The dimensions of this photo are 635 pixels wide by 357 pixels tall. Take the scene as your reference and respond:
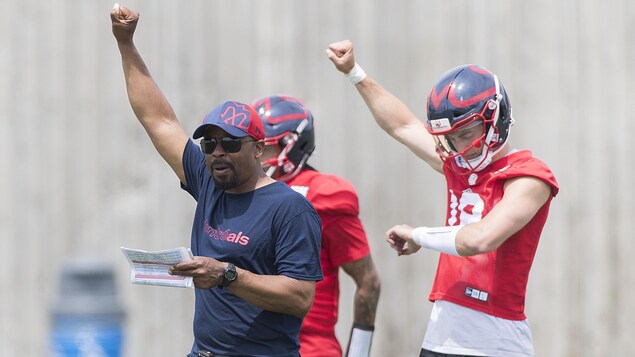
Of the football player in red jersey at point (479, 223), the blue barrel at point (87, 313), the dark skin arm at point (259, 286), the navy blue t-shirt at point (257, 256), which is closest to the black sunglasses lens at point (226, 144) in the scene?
the navy blue t-shirt at point (257, 256)

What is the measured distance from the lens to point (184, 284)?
3.68m

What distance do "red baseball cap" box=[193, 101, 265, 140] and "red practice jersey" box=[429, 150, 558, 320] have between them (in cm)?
79

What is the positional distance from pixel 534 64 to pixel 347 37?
3.82 ft

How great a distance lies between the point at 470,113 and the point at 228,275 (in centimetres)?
111

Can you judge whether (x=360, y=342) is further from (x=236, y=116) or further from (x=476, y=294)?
(x=236, y=116)

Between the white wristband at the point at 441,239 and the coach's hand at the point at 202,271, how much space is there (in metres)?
0.82

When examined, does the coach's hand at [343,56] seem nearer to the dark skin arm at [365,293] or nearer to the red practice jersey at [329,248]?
the red practice jersey at [329,248]

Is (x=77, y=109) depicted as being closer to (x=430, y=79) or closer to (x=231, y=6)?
(x=231, y=6)

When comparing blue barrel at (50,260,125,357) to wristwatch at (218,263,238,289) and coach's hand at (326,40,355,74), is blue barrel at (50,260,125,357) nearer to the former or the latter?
wristwatch at (218,263,238,289)

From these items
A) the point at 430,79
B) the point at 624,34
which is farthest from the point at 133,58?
the point at 624,34

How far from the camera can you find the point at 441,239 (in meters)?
4.09

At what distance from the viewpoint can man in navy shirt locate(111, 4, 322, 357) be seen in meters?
3.94

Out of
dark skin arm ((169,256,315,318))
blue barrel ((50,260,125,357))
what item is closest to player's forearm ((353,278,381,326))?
dark skin arm ((169,256,315,318))

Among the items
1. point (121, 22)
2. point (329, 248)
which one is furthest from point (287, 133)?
point (121, 22)
